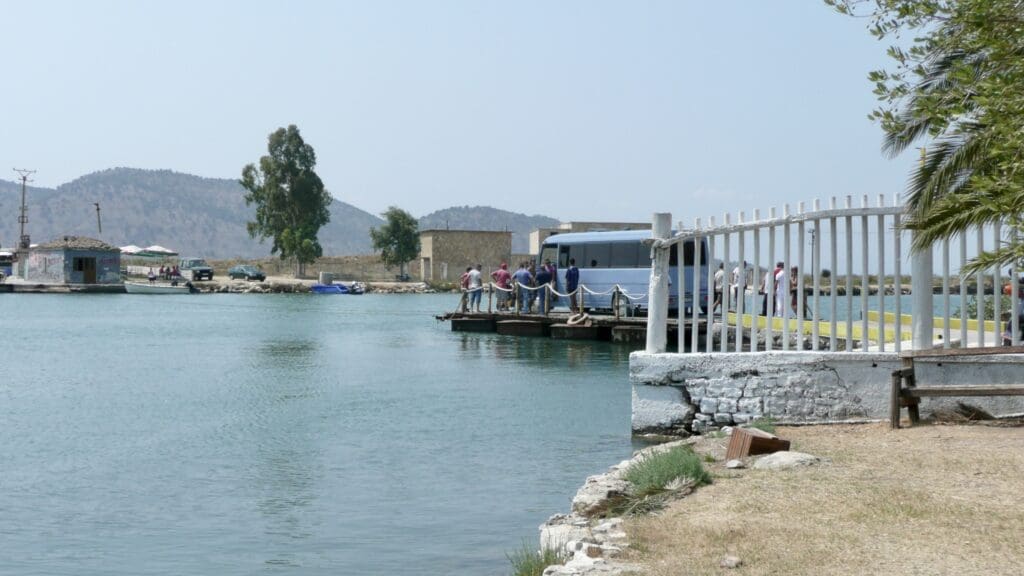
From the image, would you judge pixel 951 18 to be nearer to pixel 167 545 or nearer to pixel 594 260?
pixel 167 545

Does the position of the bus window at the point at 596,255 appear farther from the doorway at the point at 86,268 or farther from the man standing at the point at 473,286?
the doorway at the point at 86,268

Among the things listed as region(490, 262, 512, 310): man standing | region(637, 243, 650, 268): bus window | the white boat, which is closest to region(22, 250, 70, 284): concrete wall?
the white boat

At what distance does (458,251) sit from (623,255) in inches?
2606

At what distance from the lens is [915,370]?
34.2ft

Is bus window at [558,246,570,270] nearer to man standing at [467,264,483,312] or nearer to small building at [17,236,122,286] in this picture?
man standing at [467,264,483,312]

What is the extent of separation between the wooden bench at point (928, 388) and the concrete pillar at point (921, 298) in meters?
0.27

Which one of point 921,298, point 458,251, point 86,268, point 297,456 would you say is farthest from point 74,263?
point 921,298

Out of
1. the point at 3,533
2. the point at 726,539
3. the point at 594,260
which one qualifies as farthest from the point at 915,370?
the point at 594,260

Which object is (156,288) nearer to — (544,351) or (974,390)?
(544,351)

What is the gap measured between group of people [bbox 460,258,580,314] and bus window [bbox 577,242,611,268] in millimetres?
506

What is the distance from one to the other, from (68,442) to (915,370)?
34.8 feet

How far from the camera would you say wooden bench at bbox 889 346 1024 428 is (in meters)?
9.71

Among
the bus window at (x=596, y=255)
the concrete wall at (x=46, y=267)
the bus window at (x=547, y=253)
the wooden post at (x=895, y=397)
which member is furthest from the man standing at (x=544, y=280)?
the concrete wall at (x=46, y=267)

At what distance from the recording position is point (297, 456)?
1384cm
